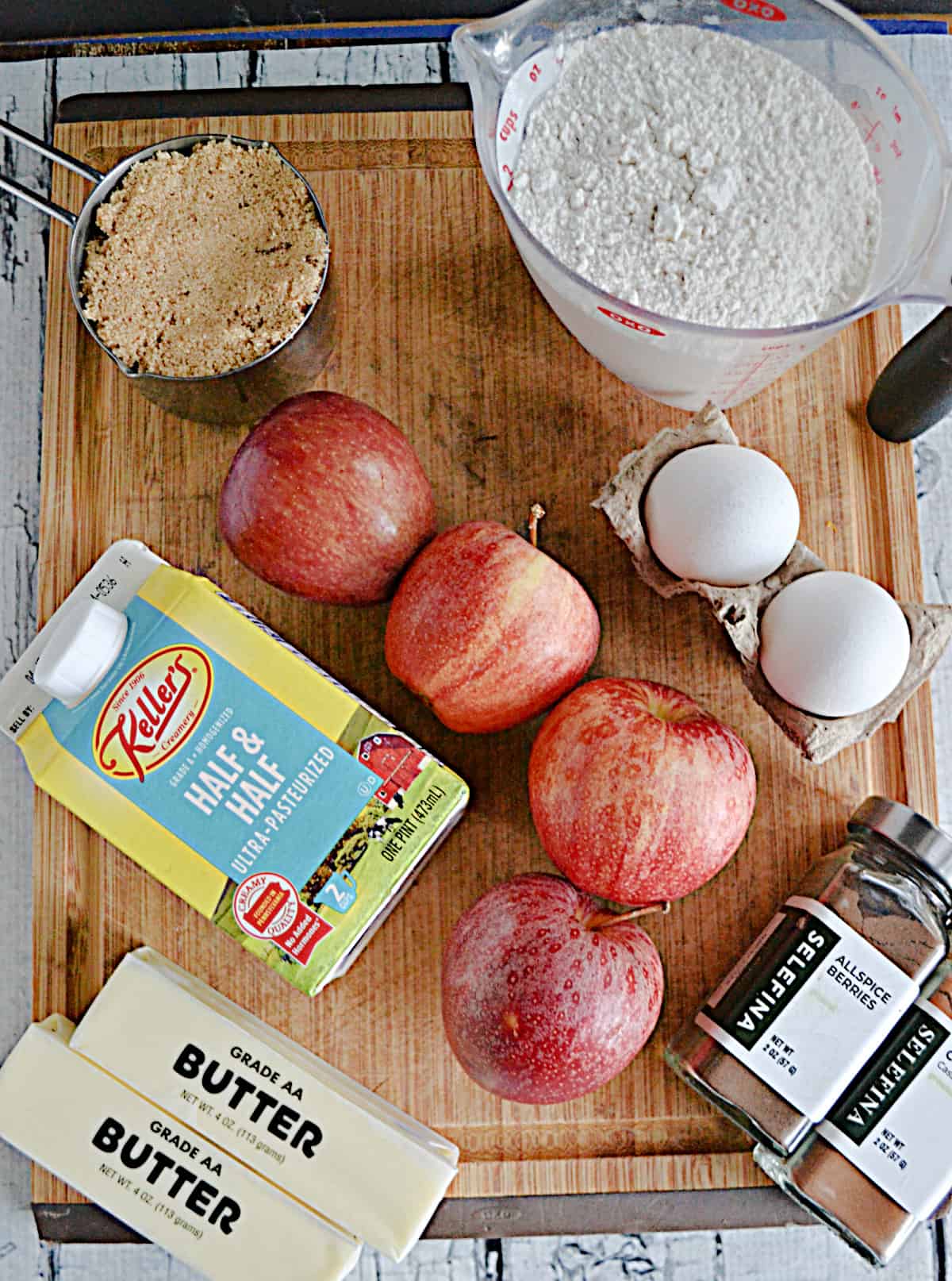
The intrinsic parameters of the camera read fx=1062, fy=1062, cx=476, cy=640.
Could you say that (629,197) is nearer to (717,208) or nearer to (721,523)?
(717,208)

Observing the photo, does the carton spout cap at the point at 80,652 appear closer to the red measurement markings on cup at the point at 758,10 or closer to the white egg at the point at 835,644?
the white egg at the point at 835,644

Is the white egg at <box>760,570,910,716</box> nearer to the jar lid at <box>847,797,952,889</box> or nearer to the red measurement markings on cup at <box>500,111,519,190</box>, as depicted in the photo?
the jar lid at <box>847,797,952,889</box>

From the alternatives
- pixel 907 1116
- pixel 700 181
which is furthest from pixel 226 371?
pixel 907 1116

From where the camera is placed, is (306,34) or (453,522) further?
(306,34)

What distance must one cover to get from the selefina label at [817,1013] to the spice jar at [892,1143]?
0.6 inches

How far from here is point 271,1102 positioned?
0.79 m

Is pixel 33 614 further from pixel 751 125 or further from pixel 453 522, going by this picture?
pixel 751 125

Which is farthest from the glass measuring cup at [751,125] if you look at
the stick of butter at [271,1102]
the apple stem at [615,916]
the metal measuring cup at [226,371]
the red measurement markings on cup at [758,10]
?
the stick of butter at [271,1102]

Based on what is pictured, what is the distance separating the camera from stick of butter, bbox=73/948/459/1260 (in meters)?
0.76

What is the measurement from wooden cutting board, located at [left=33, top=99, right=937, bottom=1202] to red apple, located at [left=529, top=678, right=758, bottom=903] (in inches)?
3.5

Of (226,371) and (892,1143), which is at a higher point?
(226,371)

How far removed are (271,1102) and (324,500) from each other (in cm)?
44

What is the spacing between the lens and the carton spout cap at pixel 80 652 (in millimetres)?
729

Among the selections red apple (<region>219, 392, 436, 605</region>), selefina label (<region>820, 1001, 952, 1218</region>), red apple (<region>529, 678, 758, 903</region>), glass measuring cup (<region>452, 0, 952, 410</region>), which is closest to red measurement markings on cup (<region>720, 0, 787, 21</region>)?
glass measuring cup (<region>452, 0, 952, 410</region>)
